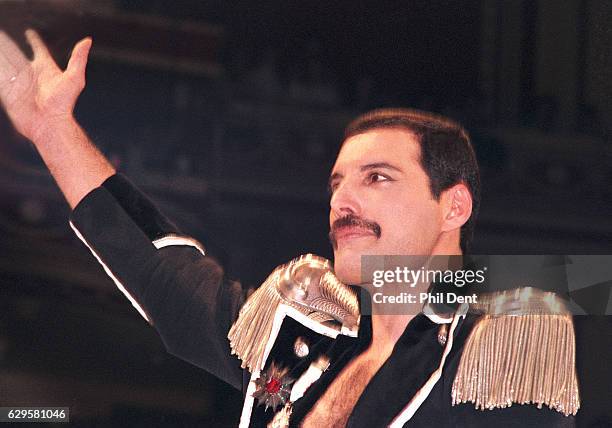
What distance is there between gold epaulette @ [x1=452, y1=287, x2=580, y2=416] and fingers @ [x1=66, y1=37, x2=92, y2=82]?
1.04 m

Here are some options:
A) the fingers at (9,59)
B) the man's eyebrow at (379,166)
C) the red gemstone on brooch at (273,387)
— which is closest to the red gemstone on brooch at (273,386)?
the red gemstone on brooch at (273,387)

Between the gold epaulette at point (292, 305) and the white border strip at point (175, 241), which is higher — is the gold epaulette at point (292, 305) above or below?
below

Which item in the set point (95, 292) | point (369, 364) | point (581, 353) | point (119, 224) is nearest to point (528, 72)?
point (581, 353)

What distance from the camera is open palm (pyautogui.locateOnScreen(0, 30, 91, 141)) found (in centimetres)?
192

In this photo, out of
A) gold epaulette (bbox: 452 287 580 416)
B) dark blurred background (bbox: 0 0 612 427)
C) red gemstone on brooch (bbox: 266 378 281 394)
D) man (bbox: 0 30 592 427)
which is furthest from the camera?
dark blurred background (bbox: 0 0 612 427)

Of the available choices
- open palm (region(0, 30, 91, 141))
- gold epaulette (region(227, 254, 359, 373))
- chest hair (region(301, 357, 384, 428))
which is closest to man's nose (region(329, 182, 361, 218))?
gold epaulette (region(227, 254, 359, 373))

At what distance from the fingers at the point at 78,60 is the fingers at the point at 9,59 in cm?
11

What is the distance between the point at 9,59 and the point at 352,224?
2.85ft

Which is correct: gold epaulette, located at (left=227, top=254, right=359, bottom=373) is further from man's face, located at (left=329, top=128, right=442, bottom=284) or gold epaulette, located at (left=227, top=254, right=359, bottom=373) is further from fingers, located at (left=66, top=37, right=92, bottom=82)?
fingers, located at (left=66, top=37, right=92, bottom=82)

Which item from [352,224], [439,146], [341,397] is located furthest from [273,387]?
[439,146]

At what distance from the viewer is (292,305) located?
1.78 meters

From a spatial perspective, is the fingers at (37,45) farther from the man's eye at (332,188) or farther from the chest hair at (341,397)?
the chest hair at (341,397)

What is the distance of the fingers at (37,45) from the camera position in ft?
6.52

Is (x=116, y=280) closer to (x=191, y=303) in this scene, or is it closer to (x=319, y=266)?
(x=191, y=303)
